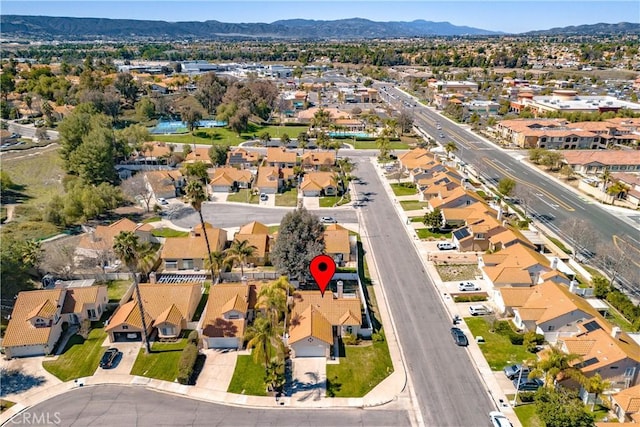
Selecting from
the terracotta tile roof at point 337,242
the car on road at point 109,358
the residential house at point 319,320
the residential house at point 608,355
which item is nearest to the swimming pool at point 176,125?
the terracotta tile roof at point 337,242

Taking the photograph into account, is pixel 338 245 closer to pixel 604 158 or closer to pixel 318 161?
pixel 318 161

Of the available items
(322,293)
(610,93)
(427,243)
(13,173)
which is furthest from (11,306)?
(610,93)

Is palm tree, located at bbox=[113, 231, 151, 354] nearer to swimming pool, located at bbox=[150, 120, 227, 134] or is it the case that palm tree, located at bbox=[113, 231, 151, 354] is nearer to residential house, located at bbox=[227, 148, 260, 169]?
residential house, located at bbox=[227, 148, 260, 169]

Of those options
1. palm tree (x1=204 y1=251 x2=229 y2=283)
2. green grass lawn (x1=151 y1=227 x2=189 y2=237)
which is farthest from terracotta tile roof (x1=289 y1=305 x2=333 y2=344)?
green grass lawn (x1=151 y1=227 x2=189 y2=237)

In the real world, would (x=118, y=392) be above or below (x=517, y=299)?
below

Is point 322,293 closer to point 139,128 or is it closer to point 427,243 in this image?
point 427,243

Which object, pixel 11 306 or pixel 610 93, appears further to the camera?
pixel 610 93
